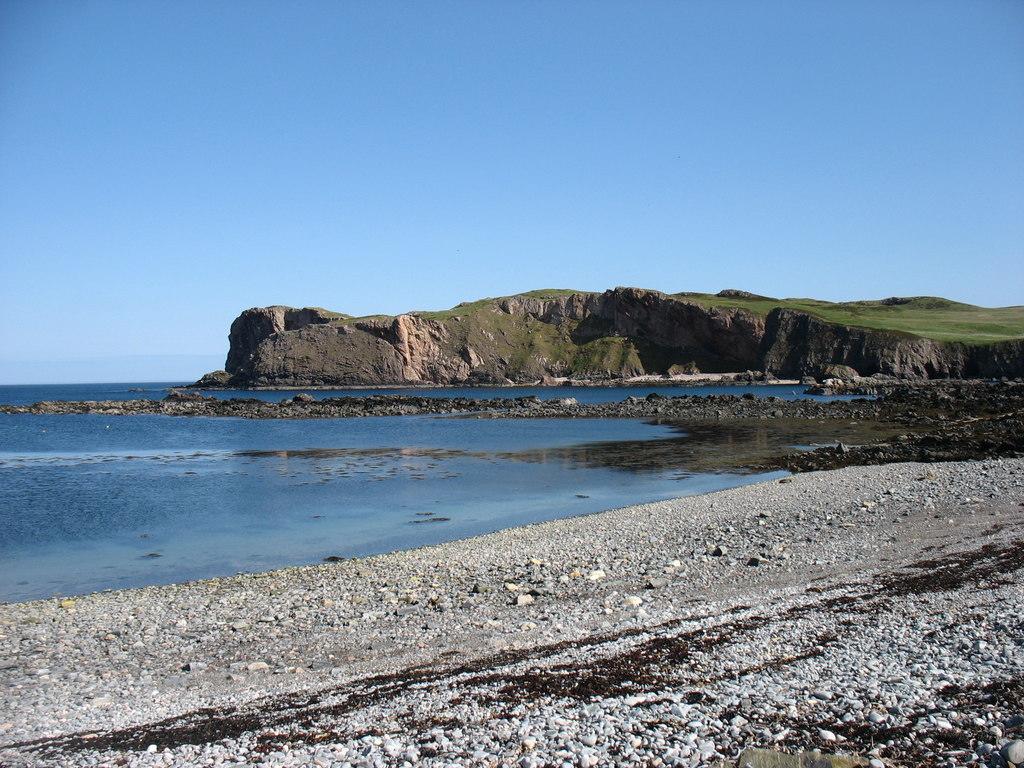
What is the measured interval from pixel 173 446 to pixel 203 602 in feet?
134

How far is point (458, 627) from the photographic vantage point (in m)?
11.7

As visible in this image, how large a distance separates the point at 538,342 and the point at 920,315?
251 ft

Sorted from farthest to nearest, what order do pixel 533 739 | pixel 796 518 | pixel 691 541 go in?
pixel 796 518, pixel 691 541, pixel 533 739

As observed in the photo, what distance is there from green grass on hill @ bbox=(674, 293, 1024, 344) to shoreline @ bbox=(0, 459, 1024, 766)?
379 feet

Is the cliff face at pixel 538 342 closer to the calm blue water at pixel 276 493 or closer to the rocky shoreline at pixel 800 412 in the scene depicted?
the rocky shoreline at pixel 800 412

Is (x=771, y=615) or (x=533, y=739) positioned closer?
(x=533, y=739)

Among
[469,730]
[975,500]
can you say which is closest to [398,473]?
[975,500]

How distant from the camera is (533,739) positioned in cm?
692

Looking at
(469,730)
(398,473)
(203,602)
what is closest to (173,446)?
(398,473)

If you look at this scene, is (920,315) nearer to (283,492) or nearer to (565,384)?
(565,384)

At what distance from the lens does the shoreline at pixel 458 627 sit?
300 inches

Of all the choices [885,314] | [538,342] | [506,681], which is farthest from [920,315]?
[506,681]

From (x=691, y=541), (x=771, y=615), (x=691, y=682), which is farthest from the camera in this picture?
(x=691, y=541)

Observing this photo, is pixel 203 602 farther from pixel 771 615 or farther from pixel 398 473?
pixel 398 473
